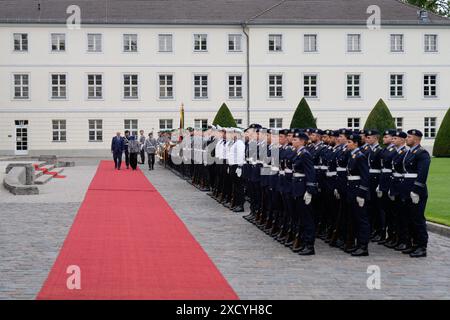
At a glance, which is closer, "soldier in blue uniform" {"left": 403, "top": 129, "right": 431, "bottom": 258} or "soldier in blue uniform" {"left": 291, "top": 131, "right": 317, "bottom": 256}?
"soldier in blue uniform" {"left": 403, "top": 129, "right": 431, "bottom": 258}

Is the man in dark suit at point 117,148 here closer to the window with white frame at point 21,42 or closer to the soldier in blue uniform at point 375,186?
the window with white frame at point 21,42

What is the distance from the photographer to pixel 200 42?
60438mm

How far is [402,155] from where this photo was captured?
1307cm

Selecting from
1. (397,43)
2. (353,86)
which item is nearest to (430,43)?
(397,43)

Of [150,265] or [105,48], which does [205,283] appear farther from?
[105,48]

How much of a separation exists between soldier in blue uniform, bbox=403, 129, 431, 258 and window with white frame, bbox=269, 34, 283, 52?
4859 cm

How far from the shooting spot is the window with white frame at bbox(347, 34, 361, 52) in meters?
61.2

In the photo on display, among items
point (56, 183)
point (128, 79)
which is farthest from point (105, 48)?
point (56, 183)

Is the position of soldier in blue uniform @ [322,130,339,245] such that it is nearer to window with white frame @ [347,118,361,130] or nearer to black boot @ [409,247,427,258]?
black boot @ [409,247,427,258]

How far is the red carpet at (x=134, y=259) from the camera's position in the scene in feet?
30.7

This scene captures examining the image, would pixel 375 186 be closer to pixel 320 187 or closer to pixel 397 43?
pixel 320 187

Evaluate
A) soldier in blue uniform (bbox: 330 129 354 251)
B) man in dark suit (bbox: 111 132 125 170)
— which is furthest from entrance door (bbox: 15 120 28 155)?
soldier in blue uniform (bbox: 330 129 354 251)

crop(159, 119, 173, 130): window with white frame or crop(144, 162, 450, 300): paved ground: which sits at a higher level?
crop(159, 119, 173, 130): window with white frame

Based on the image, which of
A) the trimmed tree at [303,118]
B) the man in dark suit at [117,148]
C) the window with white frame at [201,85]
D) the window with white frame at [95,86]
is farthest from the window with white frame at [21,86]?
the trimmed tree at [303,118]
